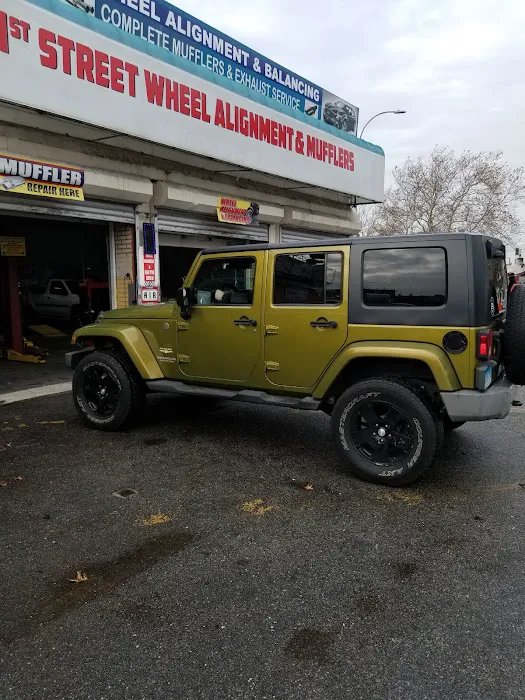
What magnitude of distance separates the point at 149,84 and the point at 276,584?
826 cm

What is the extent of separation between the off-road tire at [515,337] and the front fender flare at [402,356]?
0.62 meters

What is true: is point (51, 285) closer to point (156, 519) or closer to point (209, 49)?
point (209, 49)

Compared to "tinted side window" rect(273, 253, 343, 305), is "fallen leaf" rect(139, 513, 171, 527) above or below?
below

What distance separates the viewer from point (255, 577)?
2855mm

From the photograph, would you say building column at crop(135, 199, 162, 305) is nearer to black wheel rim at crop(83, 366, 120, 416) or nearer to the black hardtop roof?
black wheel rim at crop(83, 366, 120, 416)

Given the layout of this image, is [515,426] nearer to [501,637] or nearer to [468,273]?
[468,273]

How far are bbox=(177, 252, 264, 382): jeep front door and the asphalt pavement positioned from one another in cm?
84

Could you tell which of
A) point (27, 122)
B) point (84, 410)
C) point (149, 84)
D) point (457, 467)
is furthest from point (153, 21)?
point (457, 467)

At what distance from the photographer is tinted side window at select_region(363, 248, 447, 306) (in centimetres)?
393

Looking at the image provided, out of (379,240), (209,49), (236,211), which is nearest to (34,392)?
(379,240)

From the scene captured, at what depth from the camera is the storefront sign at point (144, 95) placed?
6855 millimetres

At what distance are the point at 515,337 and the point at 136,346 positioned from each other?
3.62 metres

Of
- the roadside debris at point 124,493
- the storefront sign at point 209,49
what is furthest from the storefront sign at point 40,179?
the roadside debris at point 124,493

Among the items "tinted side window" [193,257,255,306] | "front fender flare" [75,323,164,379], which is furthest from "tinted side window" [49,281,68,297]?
"tinted side window" [193,257,255,306]
